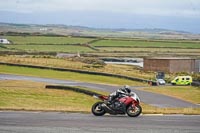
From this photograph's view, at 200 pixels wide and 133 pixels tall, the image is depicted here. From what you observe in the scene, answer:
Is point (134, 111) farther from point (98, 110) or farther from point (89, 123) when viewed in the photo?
point (89, 123)

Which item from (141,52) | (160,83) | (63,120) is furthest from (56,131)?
(141,52)

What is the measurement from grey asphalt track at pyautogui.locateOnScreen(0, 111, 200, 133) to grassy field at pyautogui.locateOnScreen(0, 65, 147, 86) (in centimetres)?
3540

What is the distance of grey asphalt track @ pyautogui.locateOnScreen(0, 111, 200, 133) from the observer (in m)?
14.7

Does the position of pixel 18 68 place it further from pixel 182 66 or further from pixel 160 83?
pixel 182 66

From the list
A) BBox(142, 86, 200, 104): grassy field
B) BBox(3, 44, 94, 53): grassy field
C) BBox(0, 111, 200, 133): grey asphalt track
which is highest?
BBox(3, 44, 94, 53): grassy field

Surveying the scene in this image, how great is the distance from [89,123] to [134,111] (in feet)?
11.4

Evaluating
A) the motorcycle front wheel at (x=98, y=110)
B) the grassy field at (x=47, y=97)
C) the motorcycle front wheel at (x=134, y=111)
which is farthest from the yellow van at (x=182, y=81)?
the motorcycle front wheel at (x=98, y=110)

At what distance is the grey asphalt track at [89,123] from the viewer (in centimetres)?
1474

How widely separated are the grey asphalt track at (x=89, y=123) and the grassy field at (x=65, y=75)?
35402 mm

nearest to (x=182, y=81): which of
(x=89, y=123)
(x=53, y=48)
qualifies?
(x=89, y=123)

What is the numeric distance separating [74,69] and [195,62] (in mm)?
28574

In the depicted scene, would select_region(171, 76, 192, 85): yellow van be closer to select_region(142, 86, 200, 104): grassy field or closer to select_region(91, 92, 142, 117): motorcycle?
select_region(142, 86, 200, 104): grassy field

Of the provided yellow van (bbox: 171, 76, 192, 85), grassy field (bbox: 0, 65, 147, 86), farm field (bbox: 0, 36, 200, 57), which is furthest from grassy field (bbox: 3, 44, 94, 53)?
yellow van (bbox: 171, 76, 192, 85)

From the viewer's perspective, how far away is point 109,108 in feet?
63.1
